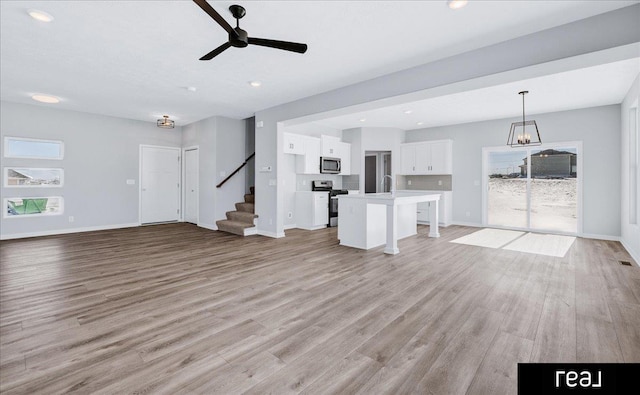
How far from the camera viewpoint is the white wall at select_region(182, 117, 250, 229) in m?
6.97

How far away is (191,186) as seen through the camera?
7.81m

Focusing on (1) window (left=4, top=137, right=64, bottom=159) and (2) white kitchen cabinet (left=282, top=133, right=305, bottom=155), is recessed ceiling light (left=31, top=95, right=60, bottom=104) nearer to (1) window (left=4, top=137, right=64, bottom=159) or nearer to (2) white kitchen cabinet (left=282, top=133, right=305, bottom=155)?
(1) window (left=4, top=137, right=64, bottom=159)

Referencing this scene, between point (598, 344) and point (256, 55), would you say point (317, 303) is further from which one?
point (256, 55)

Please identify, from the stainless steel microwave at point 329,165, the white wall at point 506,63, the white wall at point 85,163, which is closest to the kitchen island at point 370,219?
the white wall at point 506,63

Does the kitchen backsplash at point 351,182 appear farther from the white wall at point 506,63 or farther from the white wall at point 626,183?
the white wall at point 626,183

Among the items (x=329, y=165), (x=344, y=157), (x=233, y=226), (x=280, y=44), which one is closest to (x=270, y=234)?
(x=233, y=226)

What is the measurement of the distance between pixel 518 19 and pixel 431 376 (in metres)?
3.18

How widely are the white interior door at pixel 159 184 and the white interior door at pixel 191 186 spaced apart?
0.80 feet

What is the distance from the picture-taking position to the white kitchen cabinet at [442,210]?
738 centimetres

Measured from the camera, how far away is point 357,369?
173cm

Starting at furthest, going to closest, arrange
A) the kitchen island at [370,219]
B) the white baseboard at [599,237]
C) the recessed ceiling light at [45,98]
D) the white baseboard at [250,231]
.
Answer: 1. the white baseboard at [250,231]
2. the white baseboard at [599,237]
3. the recessed ceiling light at [45,98]
4. the kitchen island at [370,219]

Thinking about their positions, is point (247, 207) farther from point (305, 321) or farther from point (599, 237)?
point (599, 237)

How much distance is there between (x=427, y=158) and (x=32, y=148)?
29.3 feet

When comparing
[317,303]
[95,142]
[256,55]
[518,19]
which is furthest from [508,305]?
[95,142]
